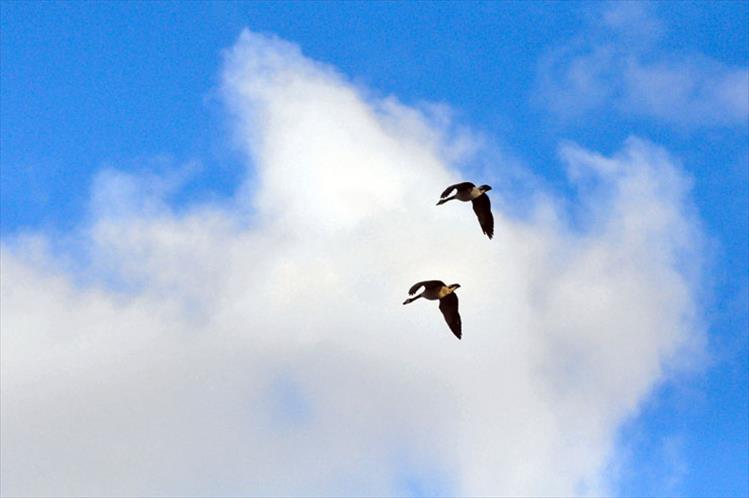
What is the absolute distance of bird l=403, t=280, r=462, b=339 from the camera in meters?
68.2

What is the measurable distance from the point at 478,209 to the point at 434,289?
9086mm

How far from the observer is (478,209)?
2950 inches

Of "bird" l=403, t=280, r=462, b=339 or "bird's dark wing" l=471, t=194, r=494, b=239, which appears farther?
"bird's dark wing" l=471, t=194, r=494, b=239

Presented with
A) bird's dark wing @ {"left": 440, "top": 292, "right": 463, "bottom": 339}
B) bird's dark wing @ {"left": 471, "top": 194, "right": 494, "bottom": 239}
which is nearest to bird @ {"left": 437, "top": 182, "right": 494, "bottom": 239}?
bird's dark wing @ {"left": 471, "top": 194, "right": 494, "bottom": 239}

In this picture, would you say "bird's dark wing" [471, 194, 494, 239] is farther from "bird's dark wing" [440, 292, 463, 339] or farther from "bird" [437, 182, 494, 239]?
"bird's dark wing" [440, 292, 463, 339]

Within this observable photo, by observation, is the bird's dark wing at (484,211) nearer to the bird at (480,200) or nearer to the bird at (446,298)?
the bird at (480,200)

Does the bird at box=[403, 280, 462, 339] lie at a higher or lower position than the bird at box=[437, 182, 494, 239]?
lower

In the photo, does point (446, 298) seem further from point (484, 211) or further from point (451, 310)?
point (484, 211)

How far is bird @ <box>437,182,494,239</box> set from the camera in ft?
237

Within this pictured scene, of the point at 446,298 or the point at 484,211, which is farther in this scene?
the point at 484,211

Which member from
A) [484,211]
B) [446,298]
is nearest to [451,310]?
[446,298]

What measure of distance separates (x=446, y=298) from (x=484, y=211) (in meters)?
8.14

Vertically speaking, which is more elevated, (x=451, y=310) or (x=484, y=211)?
(x=484, y=211)

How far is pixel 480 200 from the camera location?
74.8 metres
